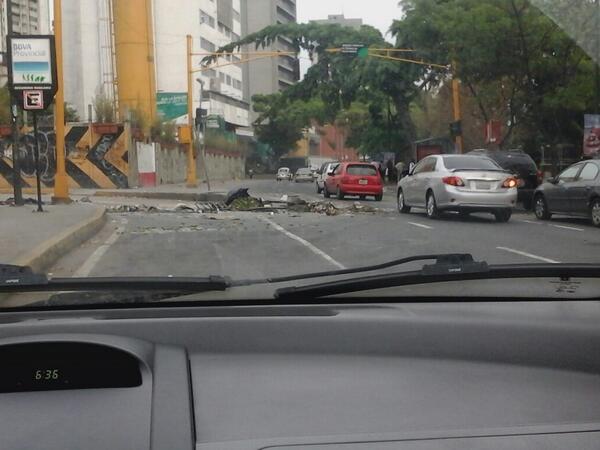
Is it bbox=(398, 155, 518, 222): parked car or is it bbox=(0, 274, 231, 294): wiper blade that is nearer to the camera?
bbox=(0, 274, 231, 294): wiper blade

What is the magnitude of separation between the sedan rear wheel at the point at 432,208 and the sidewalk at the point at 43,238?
13.7ft

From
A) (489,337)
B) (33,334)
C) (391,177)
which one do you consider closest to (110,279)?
(33,334)

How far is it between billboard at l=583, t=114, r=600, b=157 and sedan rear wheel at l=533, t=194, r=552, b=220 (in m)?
1.30

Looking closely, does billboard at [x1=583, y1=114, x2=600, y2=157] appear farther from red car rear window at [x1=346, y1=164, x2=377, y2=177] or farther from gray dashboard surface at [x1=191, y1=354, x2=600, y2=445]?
red car rear window at [x1=346, y1=164, x2=377, y2=177]

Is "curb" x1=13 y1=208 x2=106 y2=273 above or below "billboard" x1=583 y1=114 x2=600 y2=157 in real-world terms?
below

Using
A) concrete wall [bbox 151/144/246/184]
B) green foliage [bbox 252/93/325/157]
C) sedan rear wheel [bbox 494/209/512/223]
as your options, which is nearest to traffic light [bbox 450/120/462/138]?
green foliage [bbox 252/93/325/157]

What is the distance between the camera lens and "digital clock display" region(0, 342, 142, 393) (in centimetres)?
222

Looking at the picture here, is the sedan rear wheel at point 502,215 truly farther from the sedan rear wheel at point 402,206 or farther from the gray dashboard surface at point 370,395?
the gray dashboard surface at point 370,395

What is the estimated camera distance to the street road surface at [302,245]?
5660 mm

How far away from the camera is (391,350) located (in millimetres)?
2475

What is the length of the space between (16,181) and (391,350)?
17.5m

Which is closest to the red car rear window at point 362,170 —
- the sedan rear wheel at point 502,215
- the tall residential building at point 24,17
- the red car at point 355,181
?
the red car at point 355,181

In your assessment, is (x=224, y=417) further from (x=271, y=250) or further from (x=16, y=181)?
(x=16, y=181)

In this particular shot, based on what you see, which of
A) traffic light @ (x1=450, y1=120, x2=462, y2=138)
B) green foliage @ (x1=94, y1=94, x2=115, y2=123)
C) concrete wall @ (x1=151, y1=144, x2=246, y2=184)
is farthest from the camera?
concrete wall @ (x1=151, y1=144, x2=246, y2=184)
